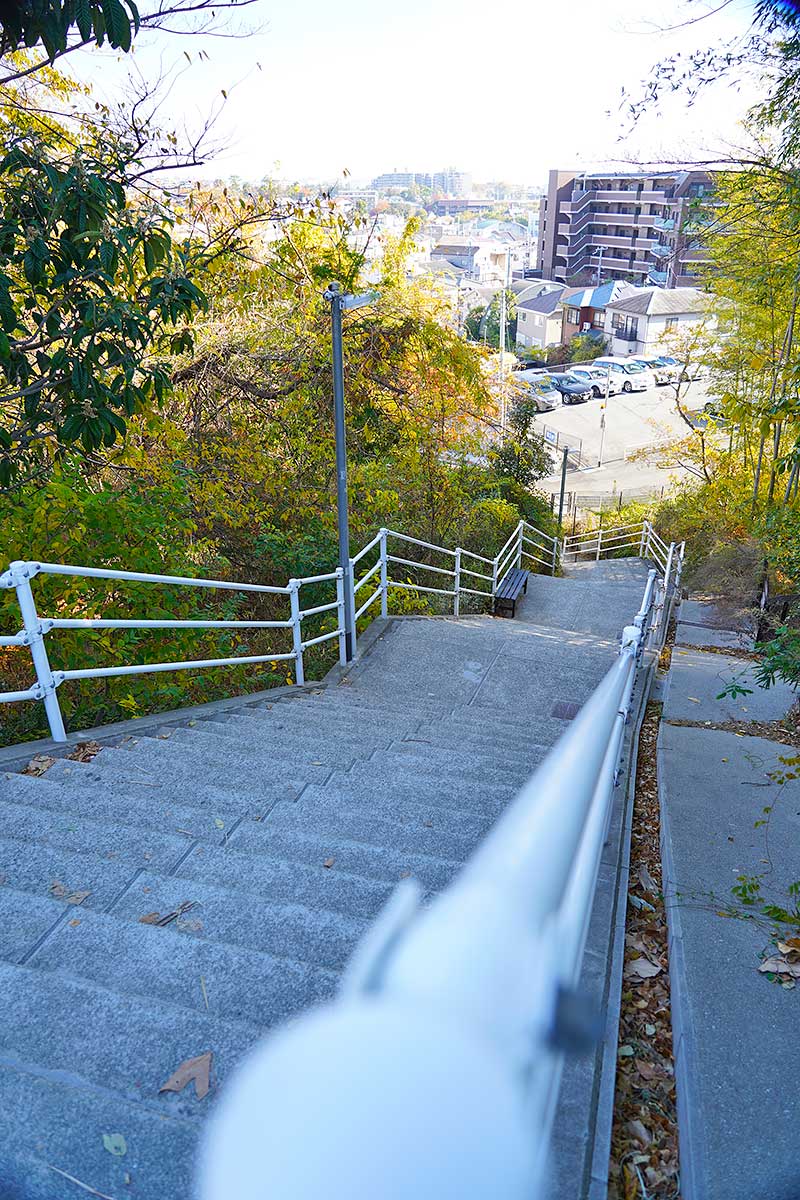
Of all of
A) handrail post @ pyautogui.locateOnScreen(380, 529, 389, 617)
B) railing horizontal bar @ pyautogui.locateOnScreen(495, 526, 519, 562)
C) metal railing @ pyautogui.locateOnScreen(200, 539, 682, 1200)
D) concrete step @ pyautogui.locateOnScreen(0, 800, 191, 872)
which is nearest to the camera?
metal railing @ pyautogui.locateOnScreen(200, 539, 682, 1200)

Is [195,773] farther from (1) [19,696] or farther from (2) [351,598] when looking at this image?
(2) [351,598]

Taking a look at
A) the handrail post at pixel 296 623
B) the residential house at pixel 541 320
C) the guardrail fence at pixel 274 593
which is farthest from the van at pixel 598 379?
the handrail post at pixel 296 623

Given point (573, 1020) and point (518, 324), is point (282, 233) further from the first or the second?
point (518, 324)

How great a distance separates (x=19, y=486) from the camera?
4.92 m

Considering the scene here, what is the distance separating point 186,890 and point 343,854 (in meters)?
0.64

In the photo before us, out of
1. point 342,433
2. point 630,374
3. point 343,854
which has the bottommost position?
point 630,374

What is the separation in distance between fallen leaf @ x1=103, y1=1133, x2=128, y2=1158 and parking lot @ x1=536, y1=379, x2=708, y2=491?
1091 inches

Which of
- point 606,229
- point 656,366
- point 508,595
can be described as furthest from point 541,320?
point 508,595

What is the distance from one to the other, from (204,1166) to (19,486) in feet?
14.8

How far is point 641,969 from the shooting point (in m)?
2.69

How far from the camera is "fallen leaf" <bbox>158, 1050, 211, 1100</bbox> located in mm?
1758

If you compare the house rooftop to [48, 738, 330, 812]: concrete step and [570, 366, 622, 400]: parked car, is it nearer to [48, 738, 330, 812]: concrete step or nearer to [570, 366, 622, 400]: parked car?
[570, 366, 622, 400]: parked car

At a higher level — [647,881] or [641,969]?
[641,969]

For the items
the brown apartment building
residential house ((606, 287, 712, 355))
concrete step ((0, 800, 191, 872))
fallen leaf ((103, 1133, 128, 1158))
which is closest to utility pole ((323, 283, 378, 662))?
concrete step ((0, 800, 191, 872))
